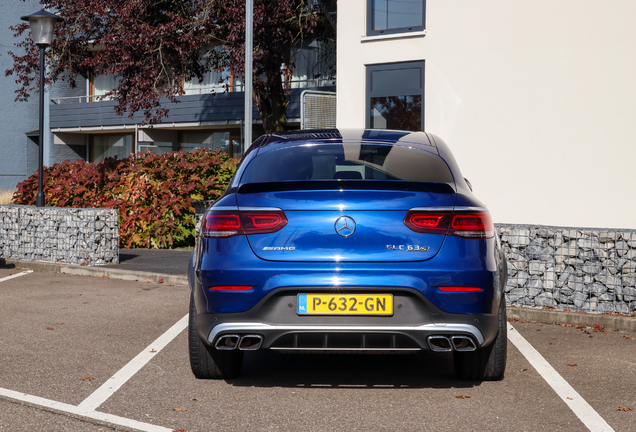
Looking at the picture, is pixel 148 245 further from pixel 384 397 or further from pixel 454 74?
pixel 384 397

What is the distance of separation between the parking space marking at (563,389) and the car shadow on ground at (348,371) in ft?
1.82

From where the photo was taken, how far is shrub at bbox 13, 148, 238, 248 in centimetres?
1514

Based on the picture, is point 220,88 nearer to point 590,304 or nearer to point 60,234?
point 60,234

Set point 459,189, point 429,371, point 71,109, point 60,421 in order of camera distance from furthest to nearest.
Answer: point 71,109 → point 429,371 → point 459,189 → point 60,421

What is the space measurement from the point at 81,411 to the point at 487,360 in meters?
2.56

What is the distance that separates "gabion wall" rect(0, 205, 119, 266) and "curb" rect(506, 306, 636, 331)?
6762mm

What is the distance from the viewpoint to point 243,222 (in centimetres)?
452

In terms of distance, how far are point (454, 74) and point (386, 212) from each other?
417 inches

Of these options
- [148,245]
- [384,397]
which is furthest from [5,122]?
[384,397]

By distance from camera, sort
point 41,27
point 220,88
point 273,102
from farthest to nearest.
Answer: point 220,88 < point 273,102 < point 41,27

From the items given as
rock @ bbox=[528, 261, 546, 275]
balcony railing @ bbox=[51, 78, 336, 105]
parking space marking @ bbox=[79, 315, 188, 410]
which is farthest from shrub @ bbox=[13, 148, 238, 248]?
rock @ bbox=[528, 261, 546, 275]

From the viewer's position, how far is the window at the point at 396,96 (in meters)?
15.0

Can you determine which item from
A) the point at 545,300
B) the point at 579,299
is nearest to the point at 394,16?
the point at 545,300

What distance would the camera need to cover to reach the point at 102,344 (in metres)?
6.41
